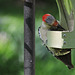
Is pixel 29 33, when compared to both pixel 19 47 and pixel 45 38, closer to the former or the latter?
pixel 45 38

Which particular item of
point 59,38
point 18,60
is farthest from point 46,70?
point 59,38

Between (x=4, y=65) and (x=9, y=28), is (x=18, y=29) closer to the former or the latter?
(x=9, y=28)

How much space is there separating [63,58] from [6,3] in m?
2.08

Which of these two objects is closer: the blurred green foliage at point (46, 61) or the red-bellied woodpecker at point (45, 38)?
the red-bellied woodpecker at point (45, 38)

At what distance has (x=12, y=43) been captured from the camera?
3082mm

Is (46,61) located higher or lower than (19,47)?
lower

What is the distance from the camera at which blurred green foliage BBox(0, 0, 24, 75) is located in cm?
305

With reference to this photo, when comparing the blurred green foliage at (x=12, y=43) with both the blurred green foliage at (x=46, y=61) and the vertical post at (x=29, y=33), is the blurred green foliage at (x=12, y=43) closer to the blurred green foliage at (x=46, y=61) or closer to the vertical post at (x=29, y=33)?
the blurred green foliage at (x=46, y=61)

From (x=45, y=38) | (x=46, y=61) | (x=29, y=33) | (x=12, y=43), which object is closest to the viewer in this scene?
(x=29, y=33)

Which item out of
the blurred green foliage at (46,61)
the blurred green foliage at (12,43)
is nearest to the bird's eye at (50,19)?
the blurred green foliage at (46,61)

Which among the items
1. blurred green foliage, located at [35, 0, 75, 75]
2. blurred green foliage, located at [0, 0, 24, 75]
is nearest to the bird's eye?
blurred green foliage, located at [35, 0, 75, 75]

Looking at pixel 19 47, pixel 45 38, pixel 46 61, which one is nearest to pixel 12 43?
pixel 19 47

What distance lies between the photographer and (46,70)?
298 centimetres

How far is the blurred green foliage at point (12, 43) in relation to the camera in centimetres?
305
